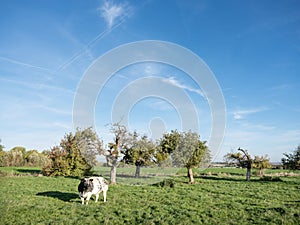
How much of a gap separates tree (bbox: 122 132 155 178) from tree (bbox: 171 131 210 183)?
2.96 metres

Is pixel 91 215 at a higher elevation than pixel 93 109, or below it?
below

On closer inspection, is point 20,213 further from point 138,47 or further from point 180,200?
point 138,47

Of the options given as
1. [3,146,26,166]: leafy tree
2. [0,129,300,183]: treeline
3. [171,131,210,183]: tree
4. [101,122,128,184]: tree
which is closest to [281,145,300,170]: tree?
[0,129,300,183]: treeline

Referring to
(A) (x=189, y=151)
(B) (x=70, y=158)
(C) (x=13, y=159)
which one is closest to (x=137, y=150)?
(A) (x=189, y=151)

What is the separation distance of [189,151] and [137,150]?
5.98 metres

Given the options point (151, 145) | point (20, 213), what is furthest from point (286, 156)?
point (20, 213)

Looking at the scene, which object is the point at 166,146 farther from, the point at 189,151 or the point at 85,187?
the point at 85,187

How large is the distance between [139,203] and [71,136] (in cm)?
2113

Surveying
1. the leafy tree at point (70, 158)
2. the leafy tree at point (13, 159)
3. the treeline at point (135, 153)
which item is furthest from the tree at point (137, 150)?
the leafy tree at point (13, 159)

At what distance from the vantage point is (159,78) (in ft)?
81.4

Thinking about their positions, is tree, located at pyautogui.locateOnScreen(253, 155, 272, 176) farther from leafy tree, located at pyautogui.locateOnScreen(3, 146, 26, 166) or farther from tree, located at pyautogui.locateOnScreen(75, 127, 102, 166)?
leafy tree, located at pyautogui.locateOnScreen(3, 146, 26, 166)

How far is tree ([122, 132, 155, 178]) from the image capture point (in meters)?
22.0

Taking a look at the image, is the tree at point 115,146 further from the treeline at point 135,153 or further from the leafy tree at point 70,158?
the leafy tree at point 70,158

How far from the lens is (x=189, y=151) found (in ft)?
80.4
